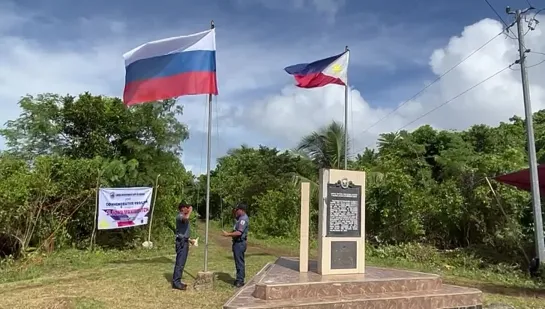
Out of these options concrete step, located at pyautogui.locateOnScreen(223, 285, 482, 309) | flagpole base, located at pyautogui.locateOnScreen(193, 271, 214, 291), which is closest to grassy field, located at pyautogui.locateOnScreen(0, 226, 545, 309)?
flagpole base, located at pyautogui.locateOnScreen(193, 271, 214, 291)

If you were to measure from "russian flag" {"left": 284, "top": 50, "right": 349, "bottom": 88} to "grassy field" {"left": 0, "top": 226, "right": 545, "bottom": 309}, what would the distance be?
416 centimetres

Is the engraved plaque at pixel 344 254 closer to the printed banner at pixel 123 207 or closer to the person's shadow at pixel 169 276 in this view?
the person's shadow at pixel 169 276

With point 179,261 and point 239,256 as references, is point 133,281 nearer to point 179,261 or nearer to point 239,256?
point 179,261

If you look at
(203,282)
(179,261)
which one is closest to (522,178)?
(203,282)

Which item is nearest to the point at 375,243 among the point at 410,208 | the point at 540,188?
the point at 410,208

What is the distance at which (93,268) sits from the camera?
34.3ft

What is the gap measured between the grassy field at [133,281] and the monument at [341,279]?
0.81 meters

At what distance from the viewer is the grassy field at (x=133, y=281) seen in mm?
7203

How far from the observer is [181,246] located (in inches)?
324

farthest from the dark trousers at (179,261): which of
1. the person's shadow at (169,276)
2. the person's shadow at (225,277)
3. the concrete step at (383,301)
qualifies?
the concrete step at (383,301)

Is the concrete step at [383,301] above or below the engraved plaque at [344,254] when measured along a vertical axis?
below

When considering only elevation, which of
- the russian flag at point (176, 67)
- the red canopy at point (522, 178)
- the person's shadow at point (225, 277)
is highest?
the russian flag at point (176, 67)

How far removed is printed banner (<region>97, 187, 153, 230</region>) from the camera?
40.9 feet

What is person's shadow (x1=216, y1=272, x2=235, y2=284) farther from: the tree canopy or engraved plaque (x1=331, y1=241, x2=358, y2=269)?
the tree canopy
